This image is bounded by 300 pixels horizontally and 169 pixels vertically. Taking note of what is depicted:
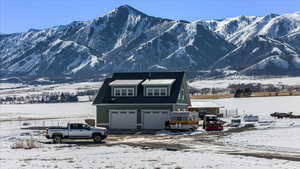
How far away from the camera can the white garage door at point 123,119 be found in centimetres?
6303

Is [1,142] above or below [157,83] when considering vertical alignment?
below

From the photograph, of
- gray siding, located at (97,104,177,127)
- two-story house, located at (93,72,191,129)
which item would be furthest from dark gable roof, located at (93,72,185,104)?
gray siding, located at (97,104,177,127)

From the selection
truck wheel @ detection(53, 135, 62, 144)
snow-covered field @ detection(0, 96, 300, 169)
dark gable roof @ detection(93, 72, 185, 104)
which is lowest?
snow-covered field @ detection(0, 96, 300, 169)

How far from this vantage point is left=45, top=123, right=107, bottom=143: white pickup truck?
44719 millimetres

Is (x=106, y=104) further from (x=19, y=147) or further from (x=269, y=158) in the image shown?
(x=269, y=158)

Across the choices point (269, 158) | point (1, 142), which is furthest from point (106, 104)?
point (269, 158)

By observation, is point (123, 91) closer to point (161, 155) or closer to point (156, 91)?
point (156, 91)

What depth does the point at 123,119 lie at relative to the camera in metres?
63.3

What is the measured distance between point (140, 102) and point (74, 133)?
61.8 feet

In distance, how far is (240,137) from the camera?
4659cm

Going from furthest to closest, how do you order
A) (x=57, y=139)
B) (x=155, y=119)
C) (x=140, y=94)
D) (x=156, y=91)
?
(x=140, y=94) < (x=156, y=91) < (x=155, y=119) < (x=57, y=139)

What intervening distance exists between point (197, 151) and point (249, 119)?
35.4 metres

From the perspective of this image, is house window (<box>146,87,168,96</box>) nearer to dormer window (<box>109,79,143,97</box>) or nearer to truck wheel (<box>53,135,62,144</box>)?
dormer window (<box>109,79,143,97</box>)

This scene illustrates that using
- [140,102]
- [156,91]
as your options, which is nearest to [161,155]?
[140,102]
